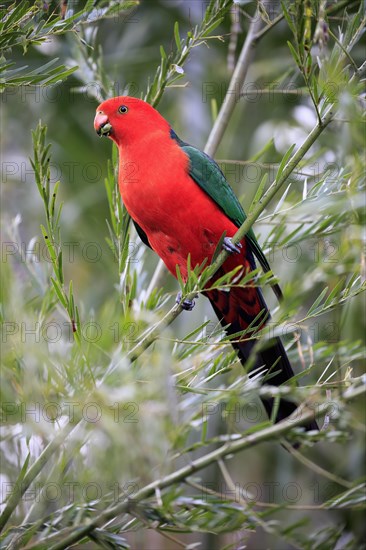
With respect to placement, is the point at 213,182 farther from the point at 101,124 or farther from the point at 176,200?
the point at 101,124

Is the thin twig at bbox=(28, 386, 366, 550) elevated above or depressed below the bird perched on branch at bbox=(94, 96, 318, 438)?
below

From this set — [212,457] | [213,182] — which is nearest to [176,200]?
[213,182]

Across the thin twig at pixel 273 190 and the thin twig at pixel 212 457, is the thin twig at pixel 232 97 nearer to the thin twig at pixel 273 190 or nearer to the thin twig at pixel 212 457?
the thin twig at pixel 273 190

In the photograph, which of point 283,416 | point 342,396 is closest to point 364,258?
point 342,396

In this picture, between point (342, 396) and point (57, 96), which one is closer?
point (342, 396)

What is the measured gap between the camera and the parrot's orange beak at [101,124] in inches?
82.9

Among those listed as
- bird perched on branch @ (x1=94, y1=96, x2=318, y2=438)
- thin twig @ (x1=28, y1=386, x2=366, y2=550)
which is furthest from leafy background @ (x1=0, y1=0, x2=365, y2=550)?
bird perched on branch @ (x1=94, y1=96, x2=318, y2=438)

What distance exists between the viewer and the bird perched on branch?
1922 millimetres

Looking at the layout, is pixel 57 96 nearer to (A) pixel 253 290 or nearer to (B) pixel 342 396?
(A) pixel 253 290

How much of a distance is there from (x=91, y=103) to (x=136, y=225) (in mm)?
1502

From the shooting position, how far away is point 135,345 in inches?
46.8

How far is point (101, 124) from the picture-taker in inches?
83.4

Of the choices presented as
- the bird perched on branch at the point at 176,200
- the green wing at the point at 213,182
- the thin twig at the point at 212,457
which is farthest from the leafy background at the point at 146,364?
the green wing at the point at 213,182

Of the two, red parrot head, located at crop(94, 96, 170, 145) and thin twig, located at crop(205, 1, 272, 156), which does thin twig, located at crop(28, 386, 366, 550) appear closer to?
thin twig, located at crop(205, 1, 272, 156)
